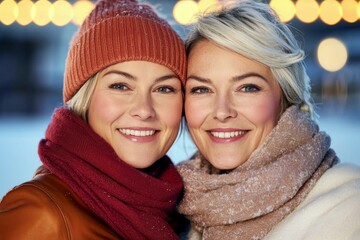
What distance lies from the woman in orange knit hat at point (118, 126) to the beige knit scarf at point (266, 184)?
0.52 feet

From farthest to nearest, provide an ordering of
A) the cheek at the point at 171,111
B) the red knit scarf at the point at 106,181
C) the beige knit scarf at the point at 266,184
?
the cheek at the point at 171,111 → the beige knit scarf at the point at 266,184 → the red knit scarf at the point at 106,181

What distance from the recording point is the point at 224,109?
253 cm

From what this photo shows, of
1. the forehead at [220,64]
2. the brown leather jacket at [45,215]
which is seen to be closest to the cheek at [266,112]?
the forehead at [220,64]

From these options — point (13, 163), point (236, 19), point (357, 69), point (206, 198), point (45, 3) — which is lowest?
point (357, 69)

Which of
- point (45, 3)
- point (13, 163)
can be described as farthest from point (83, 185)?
point (45, 3)

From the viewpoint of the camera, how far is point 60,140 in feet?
7.75

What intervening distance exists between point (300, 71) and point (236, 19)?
339 mm

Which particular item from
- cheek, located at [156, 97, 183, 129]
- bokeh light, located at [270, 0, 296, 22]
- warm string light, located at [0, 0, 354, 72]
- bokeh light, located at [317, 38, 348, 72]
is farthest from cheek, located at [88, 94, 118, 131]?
bokeh light, located at [317, 38, 348, 72]

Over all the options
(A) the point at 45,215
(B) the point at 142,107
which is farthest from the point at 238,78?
(A) the point at 45,215

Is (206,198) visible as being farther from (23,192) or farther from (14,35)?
(14,35)

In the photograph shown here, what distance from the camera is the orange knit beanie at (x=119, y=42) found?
2.43 metres

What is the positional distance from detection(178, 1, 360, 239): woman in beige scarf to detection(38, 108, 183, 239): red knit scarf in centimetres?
22

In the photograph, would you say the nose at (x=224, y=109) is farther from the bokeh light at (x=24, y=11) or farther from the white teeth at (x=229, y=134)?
the bokeh light at (x=24, y=11)

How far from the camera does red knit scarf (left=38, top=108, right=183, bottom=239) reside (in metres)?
2.27
